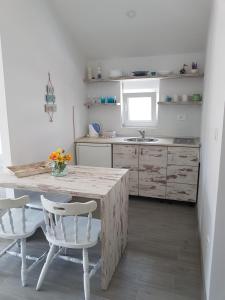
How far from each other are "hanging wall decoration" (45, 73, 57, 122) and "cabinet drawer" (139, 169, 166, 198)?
153cm

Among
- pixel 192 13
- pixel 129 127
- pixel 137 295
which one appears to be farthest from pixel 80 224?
pixel 192 13

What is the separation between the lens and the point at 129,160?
342 centimetres

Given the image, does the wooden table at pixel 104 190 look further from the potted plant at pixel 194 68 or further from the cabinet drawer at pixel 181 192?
the potted plant at pixel 194 68

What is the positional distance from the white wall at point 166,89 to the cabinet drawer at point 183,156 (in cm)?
66

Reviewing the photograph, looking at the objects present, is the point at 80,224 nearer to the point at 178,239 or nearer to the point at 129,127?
the point at 178,239

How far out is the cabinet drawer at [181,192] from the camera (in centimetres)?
318

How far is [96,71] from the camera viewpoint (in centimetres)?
397

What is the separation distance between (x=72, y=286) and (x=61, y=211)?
753mm

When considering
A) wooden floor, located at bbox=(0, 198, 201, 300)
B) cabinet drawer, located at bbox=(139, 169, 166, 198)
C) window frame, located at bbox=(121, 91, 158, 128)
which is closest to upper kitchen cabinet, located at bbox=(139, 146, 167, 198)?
cabinet drawer, located at bbox=(139, 169, 166, 198)

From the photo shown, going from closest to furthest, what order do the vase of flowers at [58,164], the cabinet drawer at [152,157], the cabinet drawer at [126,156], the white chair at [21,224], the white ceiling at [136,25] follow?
1. the white chair at [21,224]
2. the vase of flowers at [58,164]
3. the white ceiling at [136,25]
4. the cabinet drawer at [152,157]
5. the cabinet drawer at [126,156]

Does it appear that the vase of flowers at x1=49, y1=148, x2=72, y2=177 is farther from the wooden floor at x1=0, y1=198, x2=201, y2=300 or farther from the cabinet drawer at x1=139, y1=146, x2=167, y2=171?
the cabinet drawer at x1=139, y1=146, x2=167, y2=171

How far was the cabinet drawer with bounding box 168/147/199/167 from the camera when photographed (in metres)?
3.09

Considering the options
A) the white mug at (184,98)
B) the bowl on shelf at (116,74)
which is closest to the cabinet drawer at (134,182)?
the white mug at (184,98)

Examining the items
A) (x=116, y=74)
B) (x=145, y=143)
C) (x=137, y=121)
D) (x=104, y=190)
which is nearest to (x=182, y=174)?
(x=145, y=143)
